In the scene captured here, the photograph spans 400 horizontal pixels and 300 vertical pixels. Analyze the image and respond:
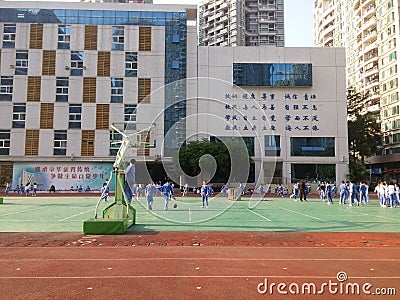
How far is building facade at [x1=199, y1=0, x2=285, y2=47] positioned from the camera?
7738 centimetres

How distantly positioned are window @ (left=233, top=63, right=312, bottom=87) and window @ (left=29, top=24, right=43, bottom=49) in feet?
69.0

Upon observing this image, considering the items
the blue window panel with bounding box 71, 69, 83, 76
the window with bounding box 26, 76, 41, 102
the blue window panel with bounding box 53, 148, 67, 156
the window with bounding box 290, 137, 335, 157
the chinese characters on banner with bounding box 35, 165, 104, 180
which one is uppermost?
the blue window panel with bounding box 71, 69, 83, 76

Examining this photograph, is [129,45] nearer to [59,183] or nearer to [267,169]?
[59,183]

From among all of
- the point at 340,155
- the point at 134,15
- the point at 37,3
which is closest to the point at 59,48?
the point at 37,3

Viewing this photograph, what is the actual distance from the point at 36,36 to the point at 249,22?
53041 mm

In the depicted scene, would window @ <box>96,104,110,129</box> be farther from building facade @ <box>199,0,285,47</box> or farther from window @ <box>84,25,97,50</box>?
building facade @ <box>199,0,285,47</box>

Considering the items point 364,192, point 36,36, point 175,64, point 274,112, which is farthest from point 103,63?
point 364,192

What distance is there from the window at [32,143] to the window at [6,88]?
431cm

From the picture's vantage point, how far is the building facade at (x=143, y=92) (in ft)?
124

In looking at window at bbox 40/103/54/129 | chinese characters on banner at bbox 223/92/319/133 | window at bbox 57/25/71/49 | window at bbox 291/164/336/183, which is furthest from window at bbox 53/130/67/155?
window at bbox 291/164/336/183

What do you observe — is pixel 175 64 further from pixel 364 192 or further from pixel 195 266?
pixel 195 266

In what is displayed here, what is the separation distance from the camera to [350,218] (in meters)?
15.1

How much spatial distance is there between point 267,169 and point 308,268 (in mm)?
34777

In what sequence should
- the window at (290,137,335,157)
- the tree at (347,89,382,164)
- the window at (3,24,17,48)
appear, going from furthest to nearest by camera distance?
the tree at (347,89,382,164) → the window at (290,137,335,157) → the window at (3,24,17,48)
